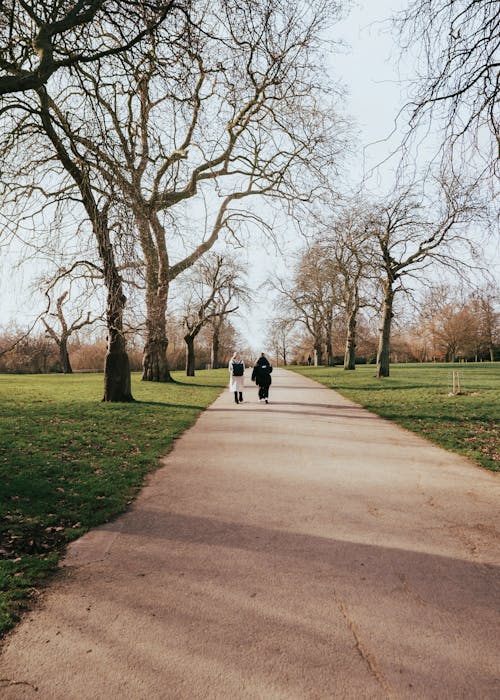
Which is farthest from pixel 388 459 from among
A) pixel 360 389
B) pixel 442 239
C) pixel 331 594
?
pixel 442 239

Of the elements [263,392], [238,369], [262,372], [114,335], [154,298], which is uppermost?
[154,298]

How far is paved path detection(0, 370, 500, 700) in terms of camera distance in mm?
2193

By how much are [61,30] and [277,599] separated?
613 cm

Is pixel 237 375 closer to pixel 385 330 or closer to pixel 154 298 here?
pixel 154 298

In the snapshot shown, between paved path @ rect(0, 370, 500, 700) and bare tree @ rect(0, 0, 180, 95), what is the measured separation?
530 centimetres

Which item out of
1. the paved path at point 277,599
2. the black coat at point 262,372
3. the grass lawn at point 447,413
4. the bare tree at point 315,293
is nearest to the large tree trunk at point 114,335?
the paved path at point 277,599

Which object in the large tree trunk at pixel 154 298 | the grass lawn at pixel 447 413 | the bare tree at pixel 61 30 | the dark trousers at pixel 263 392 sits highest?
the bare tree at pixel 61 30

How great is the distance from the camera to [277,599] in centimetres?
290

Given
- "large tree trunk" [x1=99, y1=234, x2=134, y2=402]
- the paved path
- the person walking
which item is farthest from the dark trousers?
the paved path

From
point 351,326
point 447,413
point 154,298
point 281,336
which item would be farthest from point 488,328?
point 154,298

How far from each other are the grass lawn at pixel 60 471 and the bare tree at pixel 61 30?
486 centimetres

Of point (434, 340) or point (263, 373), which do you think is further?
point (434, 340)

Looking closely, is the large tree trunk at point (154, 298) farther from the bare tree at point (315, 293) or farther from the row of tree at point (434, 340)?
the row of tree at point (434, 340)

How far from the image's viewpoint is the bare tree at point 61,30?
184 inches
